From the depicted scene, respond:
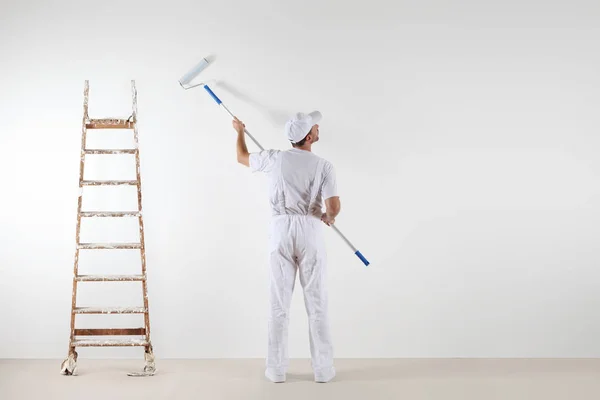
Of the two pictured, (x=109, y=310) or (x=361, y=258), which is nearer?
(x=109, y=310)

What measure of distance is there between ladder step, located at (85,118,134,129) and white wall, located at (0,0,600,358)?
293 mm

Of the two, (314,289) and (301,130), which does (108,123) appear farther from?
(314,289)

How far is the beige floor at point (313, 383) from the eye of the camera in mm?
4016

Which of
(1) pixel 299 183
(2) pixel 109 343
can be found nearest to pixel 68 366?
(2) pixel 109 343

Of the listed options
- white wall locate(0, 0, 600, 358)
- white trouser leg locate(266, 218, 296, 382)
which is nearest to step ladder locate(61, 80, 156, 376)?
white wall locate(0, 0, 600, 358)

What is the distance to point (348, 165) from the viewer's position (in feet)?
16.5

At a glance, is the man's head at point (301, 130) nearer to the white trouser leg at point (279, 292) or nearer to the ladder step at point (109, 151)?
the white trouser leg at point (279, 292)

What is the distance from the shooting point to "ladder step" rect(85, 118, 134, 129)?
4715 mm

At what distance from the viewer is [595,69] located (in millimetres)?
5070

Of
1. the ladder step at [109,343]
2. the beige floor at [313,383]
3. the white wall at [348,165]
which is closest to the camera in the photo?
the beige floor at [313,383]

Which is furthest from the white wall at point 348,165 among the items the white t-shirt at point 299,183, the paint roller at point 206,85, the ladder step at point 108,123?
the white t-shirt at point 299,183

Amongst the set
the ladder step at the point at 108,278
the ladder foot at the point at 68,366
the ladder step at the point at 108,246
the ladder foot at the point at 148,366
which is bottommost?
the ladder foot at the point at 148,366

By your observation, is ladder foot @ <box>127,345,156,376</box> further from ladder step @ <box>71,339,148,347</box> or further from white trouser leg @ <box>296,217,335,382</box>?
white trouser leg @ <box>296,217,335,382</box>

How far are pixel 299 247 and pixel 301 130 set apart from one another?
0.74 meters
